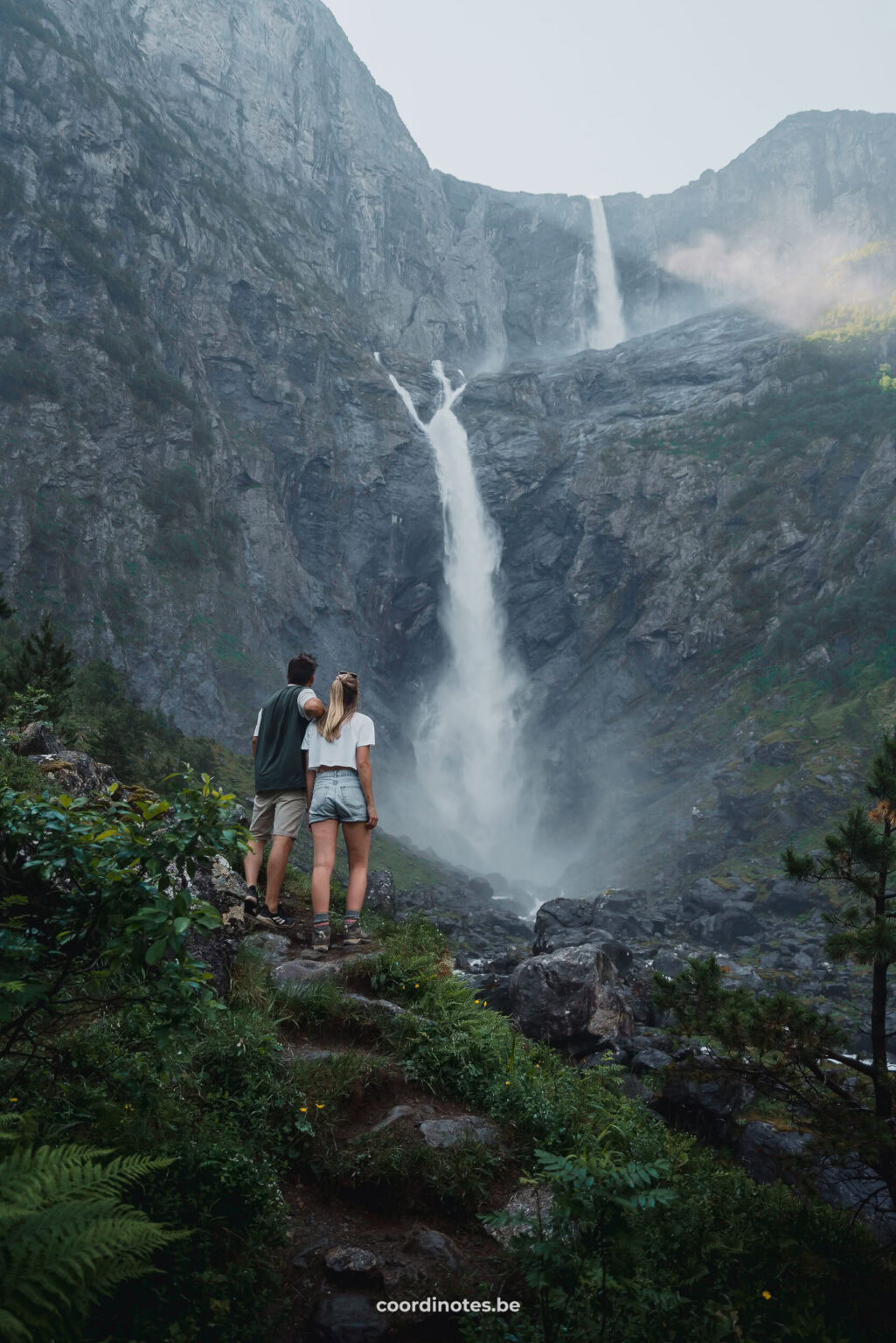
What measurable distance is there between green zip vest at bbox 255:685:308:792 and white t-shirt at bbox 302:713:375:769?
41cm

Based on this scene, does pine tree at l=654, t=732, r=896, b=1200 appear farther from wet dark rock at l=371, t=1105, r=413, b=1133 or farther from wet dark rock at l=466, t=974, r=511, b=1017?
wet dark rock at l=466, t=974, r=511, b=1017

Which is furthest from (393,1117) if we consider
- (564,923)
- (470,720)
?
(470,720)

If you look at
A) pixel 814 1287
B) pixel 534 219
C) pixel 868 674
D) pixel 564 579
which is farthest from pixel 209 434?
pixel 534 219

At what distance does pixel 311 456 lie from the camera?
5591 centimetres

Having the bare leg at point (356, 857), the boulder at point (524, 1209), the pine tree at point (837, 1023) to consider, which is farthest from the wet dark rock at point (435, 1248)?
the bare leg at point (356, 857)

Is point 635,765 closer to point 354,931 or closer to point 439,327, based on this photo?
point 354,931

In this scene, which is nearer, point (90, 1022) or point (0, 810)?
point (0, 810)

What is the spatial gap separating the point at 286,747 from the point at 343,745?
77 centimetres

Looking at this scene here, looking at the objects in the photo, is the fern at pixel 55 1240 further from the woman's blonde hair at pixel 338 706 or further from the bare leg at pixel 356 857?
the woman's blonde hair at pixel 338 706

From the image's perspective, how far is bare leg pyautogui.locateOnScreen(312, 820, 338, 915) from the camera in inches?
232

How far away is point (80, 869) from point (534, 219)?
374 ft

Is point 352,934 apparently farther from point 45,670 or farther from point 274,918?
point 45,670

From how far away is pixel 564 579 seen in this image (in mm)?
57938

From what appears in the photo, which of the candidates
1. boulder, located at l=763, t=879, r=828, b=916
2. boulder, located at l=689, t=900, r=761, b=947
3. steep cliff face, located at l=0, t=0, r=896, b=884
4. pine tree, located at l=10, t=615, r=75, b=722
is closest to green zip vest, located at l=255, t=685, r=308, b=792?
pine tree, located at l=10, t=615, r=75, b=722
